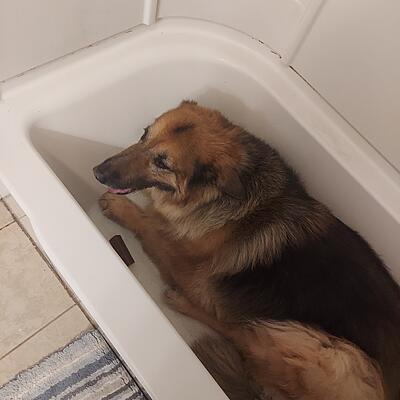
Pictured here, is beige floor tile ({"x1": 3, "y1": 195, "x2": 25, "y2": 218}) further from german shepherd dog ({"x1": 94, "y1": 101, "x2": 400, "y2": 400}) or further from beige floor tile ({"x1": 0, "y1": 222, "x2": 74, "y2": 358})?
german shepherd dog ({"x1": 94, "y1": 101, "x2": 400, "y2": 400})

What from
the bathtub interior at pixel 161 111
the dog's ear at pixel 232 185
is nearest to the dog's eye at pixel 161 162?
the dog's ear at pixel 232 185

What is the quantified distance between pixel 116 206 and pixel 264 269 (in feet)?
1.79

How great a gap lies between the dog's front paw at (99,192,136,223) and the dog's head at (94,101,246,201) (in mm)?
229

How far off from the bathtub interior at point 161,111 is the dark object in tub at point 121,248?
0.16 feet

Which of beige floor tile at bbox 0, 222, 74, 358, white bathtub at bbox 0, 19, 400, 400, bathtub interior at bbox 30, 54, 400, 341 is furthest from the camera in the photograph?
beige floor tile at bbox 0, 222, 74, 358

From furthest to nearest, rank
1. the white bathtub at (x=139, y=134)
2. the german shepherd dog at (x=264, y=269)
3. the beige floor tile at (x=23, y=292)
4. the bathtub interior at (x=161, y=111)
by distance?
the beige floor tile at (x=23, y=292) → the bathtub interior at (x=161, y=111) → the german shepherd dog at (x=264, y=269) → the white bathtub at (x=139, y=134)

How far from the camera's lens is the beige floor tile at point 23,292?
1546 mm

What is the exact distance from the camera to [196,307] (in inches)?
58.0

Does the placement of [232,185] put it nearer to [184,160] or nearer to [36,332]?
[184,160]

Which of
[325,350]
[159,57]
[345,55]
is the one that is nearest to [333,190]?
[345,55]

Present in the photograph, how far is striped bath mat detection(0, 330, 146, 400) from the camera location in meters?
1.48

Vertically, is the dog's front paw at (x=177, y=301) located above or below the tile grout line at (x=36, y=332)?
below

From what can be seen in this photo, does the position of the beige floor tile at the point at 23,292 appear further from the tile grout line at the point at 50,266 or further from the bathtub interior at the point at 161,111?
the bathtub interior at the point at 161,111

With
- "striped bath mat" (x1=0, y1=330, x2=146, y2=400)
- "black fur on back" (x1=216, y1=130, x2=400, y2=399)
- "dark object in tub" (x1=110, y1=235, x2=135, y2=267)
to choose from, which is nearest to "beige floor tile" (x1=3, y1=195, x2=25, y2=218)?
"dark object in tub" (x1=110, y1=235, x2=135, y2=267)
